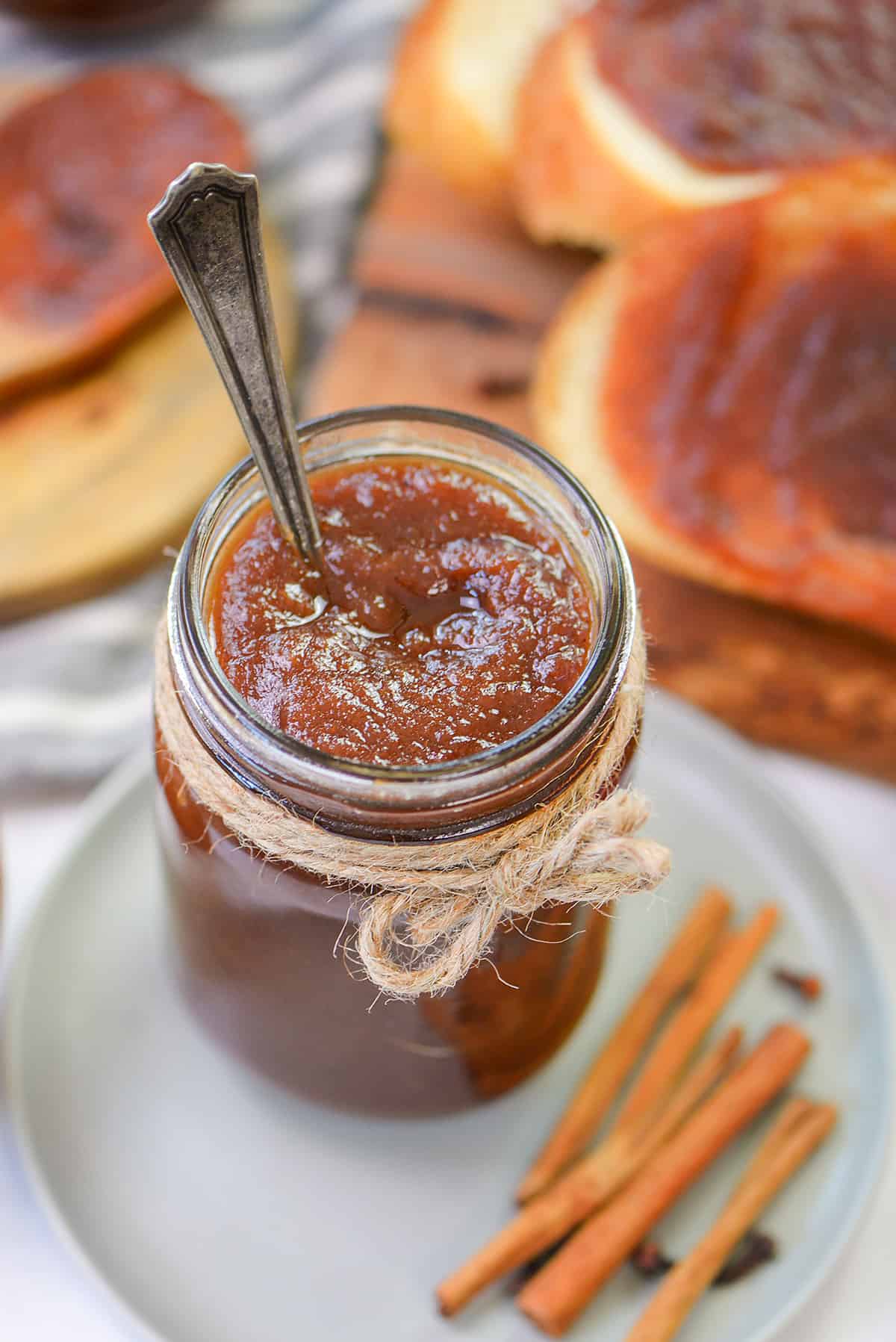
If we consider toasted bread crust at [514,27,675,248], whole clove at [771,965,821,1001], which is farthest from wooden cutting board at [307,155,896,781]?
whole clove at [771,965,821,1001]

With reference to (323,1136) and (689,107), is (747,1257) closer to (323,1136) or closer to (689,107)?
(323,1136)

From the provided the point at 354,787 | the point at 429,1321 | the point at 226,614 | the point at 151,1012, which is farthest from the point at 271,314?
the point at 429,1321

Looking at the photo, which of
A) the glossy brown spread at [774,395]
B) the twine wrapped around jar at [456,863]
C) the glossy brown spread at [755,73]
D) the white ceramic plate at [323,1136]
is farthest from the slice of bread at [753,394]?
the twine wrapped around jar at [456,863]

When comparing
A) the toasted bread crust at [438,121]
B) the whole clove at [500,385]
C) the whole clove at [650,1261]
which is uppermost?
the toasted bread crust at [438,121]

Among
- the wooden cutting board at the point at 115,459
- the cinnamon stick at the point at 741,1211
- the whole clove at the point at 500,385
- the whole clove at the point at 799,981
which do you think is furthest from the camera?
the whole clove at the point at 500,385

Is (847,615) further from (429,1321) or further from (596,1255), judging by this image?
(429,1321)

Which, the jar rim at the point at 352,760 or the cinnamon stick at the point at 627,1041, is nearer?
the jar rim at the point at 352,760

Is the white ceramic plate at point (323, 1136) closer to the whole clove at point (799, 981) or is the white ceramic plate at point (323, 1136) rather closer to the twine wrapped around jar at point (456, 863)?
the whole clove at point (799, 981)
